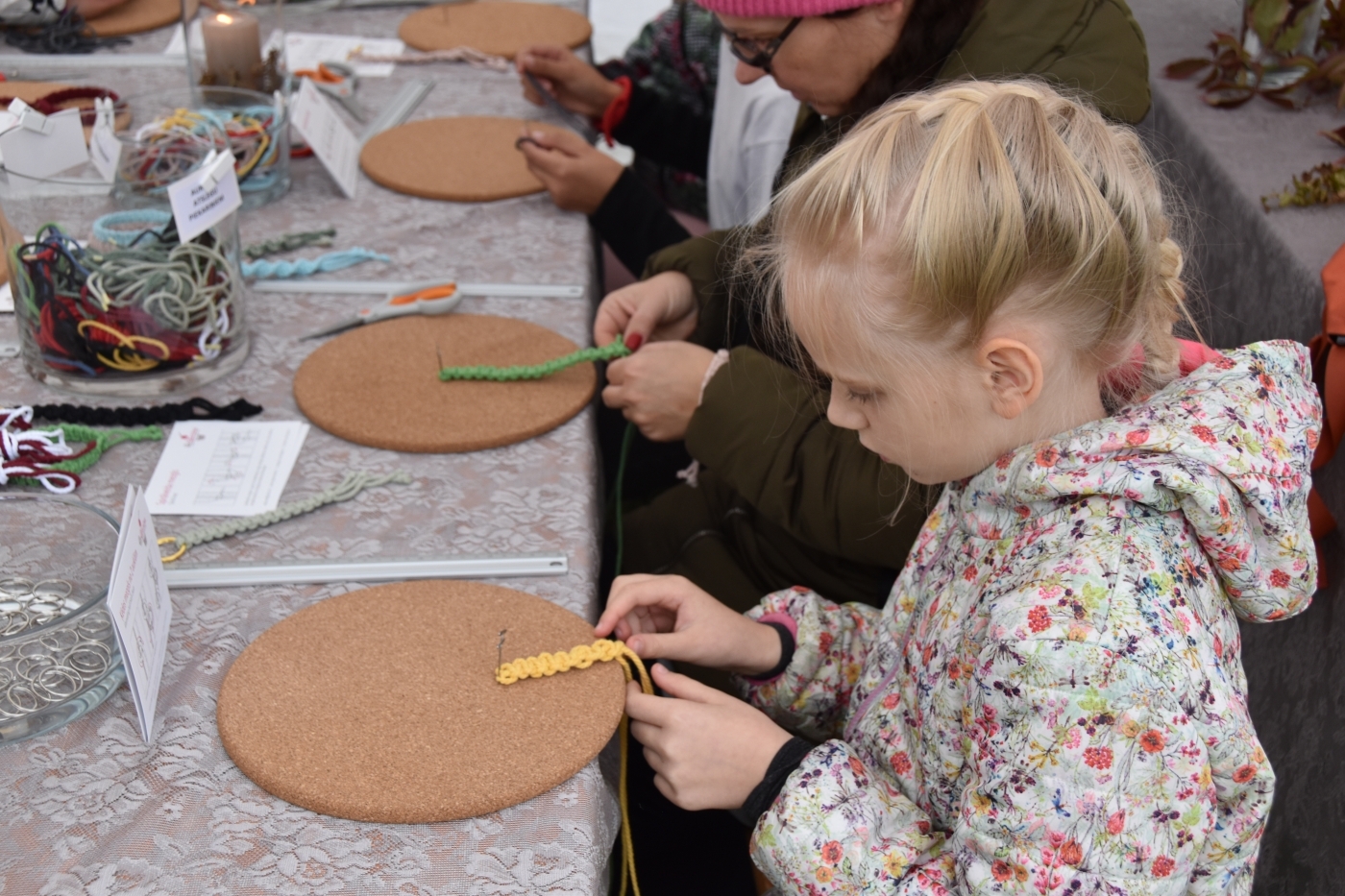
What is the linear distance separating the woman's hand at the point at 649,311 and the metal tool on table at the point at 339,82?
62cm

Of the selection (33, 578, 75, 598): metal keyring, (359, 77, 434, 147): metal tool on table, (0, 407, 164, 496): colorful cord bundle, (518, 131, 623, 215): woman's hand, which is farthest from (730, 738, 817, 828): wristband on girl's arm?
(359, 77, 434, 147): metal tool on table

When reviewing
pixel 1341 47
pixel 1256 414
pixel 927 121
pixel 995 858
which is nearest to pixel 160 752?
pixel 995 858

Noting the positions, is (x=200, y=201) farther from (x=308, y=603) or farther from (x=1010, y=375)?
(x=1010, y=375)

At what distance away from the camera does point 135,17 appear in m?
2.15

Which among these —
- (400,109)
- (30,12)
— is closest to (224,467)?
(400,109)

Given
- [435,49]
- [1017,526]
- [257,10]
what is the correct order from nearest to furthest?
[1017,526], [257,10], [435,49]

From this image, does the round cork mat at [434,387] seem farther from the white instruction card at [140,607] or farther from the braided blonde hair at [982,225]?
the braided blonde hair at [982,225]

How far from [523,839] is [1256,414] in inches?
21.3

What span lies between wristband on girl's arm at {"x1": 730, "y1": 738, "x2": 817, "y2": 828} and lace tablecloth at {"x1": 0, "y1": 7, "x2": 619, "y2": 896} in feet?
0.37

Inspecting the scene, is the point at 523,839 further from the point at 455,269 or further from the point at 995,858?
the point at 455,269

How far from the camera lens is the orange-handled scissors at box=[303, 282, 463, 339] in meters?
1.29

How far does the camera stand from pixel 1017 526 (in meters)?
0.83

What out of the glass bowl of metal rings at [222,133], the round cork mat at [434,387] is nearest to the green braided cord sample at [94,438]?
the round cork mat at [434,387]

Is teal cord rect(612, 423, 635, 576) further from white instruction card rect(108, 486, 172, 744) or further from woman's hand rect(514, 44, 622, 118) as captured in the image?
woman's hand rect(514, 44, 622, 118)
